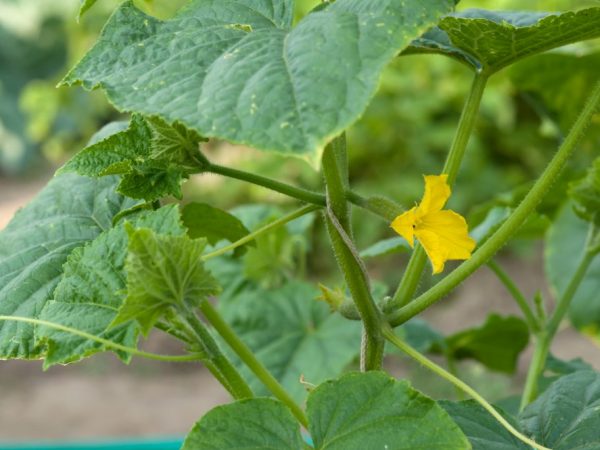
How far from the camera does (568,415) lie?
0.83m

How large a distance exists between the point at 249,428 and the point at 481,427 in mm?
204

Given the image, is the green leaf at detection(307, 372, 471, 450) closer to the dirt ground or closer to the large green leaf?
the large green leaf

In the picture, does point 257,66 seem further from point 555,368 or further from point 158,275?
point 555,368

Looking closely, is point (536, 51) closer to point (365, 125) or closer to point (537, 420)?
point (537, 420)

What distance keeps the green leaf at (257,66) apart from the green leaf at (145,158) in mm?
75

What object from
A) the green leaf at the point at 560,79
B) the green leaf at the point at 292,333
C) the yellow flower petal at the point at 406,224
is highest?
the green leaf at the point at 560,79

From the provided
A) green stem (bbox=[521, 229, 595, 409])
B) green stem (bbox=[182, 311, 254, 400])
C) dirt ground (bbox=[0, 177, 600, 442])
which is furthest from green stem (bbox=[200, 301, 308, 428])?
dirt ground (bbox=[0, 177, 600, 442])

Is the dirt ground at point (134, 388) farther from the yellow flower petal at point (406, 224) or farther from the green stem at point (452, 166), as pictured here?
the yellow flower petal at point (406, 224)

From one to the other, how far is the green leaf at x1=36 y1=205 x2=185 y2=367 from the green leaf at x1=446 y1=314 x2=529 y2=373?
0.71 m

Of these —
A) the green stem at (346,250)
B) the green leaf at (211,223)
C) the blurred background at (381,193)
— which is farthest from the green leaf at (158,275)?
the blurred background at (381,193)

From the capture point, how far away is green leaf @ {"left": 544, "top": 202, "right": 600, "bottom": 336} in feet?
5.34

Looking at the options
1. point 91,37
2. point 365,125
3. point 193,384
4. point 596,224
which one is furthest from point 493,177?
point 596,224

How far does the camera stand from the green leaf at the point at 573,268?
5.34 ft

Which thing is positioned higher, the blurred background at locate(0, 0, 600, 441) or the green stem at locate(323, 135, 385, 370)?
the blurred background at locate(0, 0, 600, 441)
